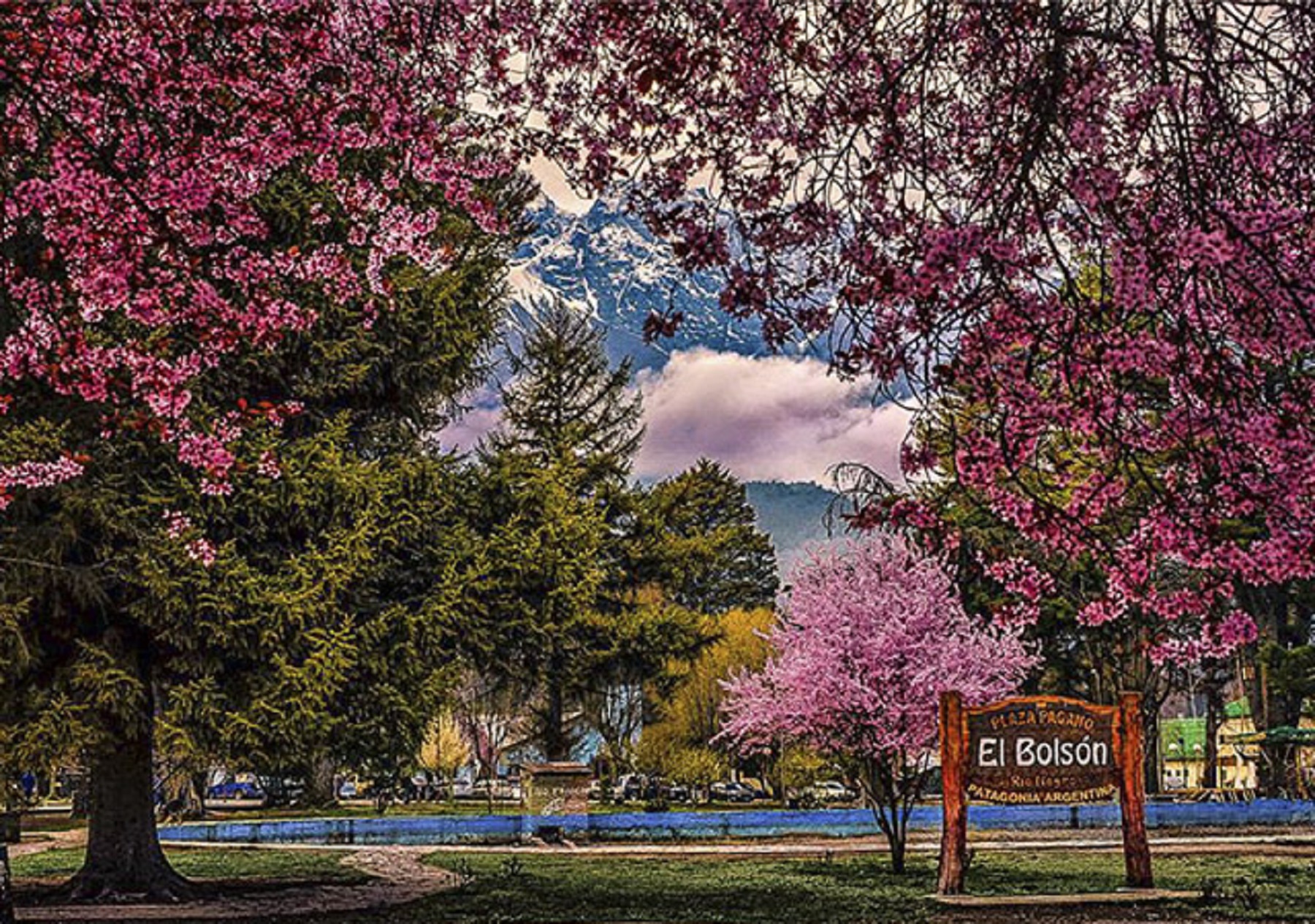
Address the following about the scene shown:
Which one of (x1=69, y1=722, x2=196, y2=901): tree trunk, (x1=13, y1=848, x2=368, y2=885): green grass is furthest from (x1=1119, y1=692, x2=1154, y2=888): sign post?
(x1=69, y1=722, x2=196, y2=901): tree trunk

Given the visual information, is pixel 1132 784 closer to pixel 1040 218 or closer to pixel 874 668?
pixel 874 668

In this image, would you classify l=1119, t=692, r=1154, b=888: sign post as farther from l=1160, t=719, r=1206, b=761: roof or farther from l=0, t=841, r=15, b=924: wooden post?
l=1160, t=719, r=1206, b=761: roof

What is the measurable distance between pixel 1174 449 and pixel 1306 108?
194 cm

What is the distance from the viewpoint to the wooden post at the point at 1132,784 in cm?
1350

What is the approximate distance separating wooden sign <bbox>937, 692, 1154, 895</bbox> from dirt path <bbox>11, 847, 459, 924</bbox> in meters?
5.85

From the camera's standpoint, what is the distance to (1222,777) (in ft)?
201

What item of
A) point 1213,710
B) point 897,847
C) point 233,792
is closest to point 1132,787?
point 897,847

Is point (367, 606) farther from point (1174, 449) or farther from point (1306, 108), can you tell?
point (1306, 108)

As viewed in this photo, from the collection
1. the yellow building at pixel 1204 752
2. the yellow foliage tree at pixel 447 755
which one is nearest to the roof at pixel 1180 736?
the yellow building at pixel 1204 752

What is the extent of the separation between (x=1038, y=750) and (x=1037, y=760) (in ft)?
0.30

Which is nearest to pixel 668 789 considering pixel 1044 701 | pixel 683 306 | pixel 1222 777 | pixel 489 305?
pixel 489 305

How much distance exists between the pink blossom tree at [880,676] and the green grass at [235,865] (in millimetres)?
5969

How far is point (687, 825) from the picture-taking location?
25.1 meters

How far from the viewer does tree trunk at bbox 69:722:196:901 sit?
14.4 metres
